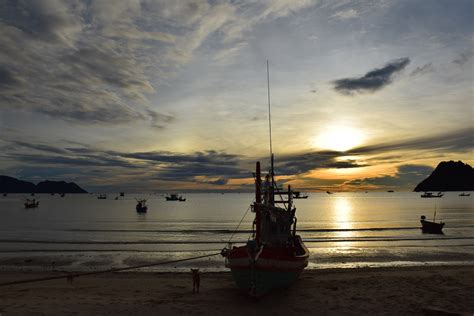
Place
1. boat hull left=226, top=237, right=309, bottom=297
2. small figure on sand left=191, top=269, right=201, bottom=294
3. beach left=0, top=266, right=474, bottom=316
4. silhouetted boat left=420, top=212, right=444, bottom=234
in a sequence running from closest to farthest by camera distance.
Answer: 1. beach left=0, top=266, right=474, bottom=316
2. boat hull left=226, top=237, right=309, bottom=297
3. small figure on sand left=191, top=269, right=201, bottom=294
4. silhouetted boat left=420, top=212, right=444, bottom=234

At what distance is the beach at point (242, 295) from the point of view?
18.4m

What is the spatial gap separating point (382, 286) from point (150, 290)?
1532 centimetres

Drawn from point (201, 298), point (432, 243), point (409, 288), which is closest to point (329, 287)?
point (409, 288)

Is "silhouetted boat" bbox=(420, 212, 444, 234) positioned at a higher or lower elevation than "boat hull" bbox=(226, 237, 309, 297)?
lower

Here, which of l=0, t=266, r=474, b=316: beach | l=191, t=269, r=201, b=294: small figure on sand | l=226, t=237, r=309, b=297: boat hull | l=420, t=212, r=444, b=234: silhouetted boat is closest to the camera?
l=0, t=266, r=474, b=316: beach

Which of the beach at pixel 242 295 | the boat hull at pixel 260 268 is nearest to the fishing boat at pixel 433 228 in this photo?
the beach at pixel 242 295

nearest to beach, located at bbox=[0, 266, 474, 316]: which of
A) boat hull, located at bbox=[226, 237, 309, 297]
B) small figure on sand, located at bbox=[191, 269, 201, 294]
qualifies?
small figure on sand, located at bbox=[191, 269, 201, 294]

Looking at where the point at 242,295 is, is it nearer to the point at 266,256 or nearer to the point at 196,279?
the point at 196,279

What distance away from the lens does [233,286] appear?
24156mm

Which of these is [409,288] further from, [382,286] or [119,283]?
[119,283]

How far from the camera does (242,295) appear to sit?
847 inches

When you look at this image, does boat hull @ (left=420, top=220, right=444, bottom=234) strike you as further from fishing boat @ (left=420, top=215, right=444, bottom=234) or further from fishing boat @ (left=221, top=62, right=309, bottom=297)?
fishing boat @ (left=221, top=62, right=309, bottom=297)

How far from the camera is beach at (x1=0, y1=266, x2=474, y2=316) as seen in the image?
18413 millimetres

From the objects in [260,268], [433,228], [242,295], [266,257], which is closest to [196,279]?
[242,295]
